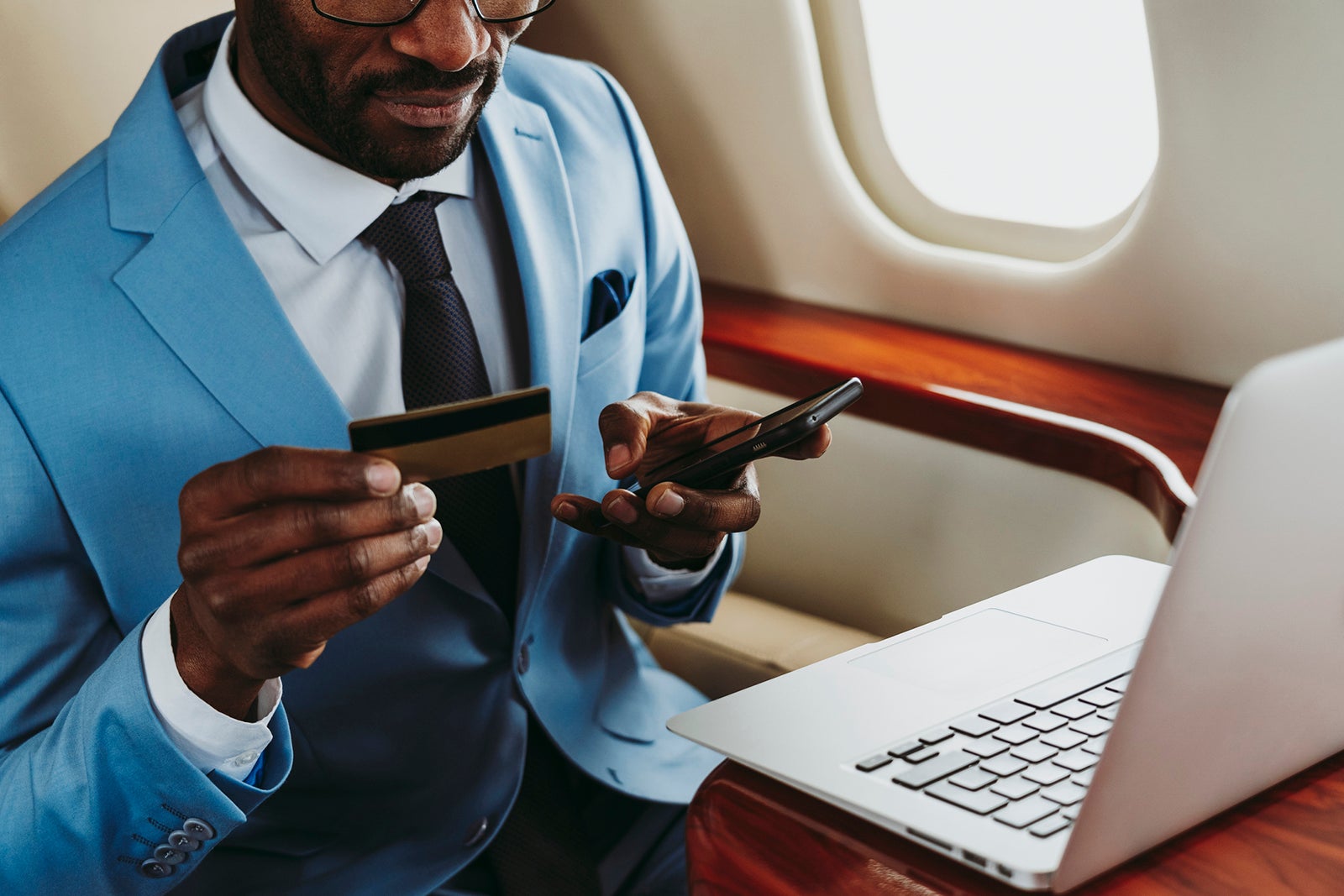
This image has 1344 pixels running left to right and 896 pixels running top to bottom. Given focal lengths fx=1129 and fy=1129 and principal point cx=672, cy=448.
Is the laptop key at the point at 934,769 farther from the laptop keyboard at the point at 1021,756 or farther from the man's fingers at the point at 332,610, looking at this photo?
the man's fingers at the point at 332,610

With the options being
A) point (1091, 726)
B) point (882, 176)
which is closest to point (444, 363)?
point (1091, 726)

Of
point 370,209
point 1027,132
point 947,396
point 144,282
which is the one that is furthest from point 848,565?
point 144,282

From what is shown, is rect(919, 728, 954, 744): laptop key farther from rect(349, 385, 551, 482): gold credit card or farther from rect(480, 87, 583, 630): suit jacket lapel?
rect(480, 87, 583, 630): suit jacket lapel

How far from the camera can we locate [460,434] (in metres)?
0.59

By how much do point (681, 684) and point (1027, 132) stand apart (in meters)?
0.95

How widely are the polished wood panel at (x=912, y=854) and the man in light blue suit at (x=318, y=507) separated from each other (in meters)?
0.23

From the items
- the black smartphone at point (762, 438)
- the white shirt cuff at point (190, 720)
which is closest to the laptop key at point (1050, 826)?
the black smartphone at point (762, 438)

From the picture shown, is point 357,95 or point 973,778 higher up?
point 357,95

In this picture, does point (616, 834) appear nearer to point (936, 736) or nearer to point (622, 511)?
point (622, 511)

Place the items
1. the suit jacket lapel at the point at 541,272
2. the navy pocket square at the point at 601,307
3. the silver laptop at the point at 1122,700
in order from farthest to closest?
the navy pocket square at the point at 601,307 < the suit jacket lapel at the point at 541,272 < the silver laptop at the point at 1122,700

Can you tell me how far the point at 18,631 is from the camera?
0.81m

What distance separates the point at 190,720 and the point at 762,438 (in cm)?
42

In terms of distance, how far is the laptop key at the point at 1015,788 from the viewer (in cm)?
58

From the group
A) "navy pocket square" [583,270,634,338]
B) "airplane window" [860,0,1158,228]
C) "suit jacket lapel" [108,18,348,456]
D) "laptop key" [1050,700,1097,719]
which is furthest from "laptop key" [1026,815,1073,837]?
"airplane window" [860,0,1158,228]
